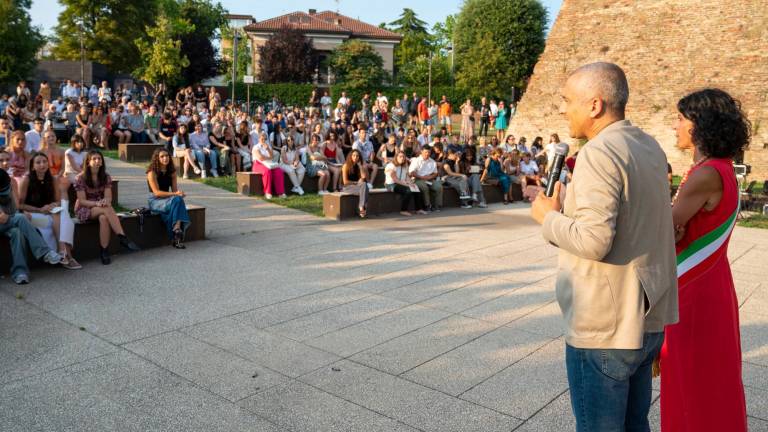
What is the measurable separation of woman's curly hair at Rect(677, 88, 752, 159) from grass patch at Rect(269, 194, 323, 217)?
955 cm

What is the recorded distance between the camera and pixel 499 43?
4878cm

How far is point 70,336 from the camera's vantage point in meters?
5.48

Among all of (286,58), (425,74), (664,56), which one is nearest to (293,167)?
(664,56)

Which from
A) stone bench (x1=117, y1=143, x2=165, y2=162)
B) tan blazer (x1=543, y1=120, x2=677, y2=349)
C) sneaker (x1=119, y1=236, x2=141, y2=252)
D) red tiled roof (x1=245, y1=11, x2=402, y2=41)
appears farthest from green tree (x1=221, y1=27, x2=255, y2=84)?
tan blazer (x1=543, y1=120, x2=677, y2=349)

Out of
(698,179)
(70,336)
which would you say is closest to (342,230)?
(70,336)

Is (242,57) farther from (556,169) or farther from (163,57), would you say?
(556,169)

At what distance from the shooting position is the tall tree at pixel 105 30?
2162 inches

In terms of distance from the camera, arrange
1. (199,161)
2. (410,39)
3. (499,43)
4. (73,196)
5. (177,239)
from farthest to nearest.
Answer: (410,39), (499,43), (199,161), (73,196), (177,239)

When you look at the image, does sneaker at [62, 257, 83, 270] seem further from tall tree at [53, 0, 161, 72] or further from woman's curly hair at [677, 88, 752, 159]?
tall tree at [53, 0, 161, 72]

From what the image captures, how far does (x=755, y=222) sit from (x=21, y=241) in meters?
13.0

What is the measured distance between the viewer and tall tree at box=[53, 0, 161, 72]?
180ft

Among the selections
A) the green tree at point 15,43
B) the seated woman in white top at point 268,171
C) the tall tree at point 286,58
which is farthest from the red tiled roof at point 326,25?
the seated woman in white top at point 268,171

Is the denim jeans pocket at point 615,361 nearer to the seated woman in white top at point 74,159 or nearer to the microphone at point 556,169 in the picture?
the microphone at point 556,169

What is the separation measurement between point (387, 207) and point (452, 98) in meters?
33.2
